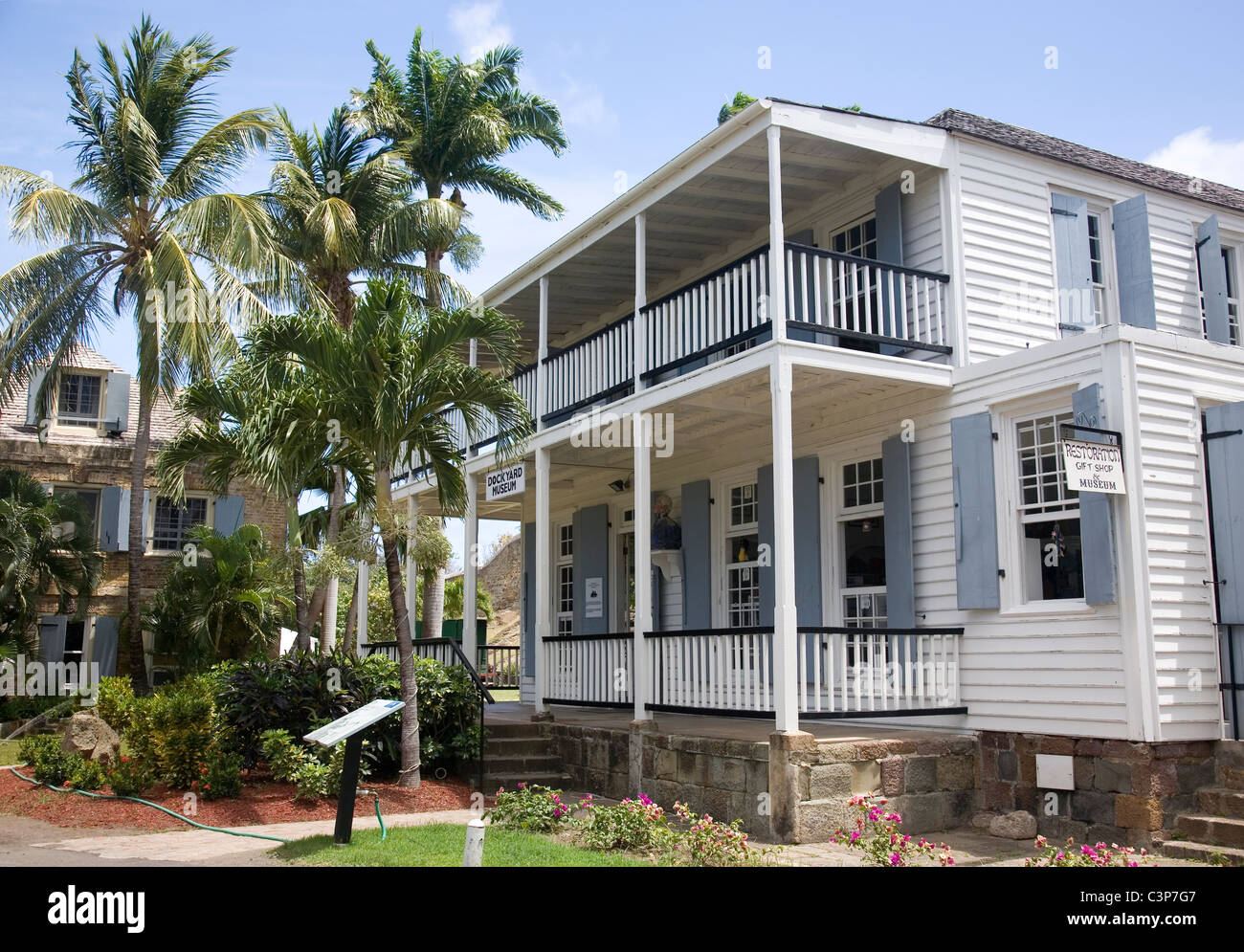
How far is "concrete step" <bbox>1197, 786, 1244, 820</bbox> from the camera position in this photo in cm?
805

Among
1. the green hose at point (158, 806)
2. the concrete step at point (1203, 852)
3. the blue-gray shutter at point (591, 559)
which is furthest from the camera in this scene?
the blue-gray shutter at point (591, 559)

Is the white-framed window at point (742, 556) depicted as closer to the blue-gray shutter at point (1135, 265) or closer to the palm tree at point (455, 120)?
the blue-gray shutter at point (1135, 265)

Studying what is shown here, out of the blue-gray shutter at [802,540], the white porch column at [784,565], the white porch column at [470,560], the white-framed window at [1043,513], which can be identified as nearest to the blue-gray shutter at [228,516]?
the white porch column at [470,560]

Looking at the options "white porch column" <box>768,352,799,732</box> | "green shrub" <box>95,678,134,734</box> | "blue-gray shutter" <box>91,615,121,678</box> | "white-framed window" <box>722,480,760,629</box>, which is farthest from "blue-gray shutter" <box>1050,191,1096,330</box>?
"blue-gray shutter" <box>91,615,121,678</box>

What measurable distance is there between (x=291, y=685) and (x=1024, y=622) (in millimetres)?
7374

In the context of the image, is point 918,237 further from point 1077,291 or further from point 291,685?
point 291,685

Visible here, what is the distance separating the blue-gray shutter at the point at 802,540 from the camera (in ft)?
37.4

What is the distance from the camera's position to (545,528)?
12.8 metres

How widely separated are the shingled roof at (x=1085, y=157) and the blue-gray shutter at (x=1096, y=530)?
3.51m

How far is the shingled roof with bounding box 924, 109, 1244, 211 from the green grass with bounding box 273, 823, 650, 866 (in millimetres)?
7774

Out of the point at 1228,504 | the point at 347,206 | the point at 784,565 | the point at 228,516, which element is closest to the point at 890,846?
the point at 784,565

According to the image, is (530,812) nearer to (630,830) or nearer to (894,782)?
(630,830)

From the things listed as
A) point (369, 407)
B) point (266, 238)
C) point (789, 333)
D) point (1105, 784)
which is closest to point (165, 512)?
point (266, 238)
